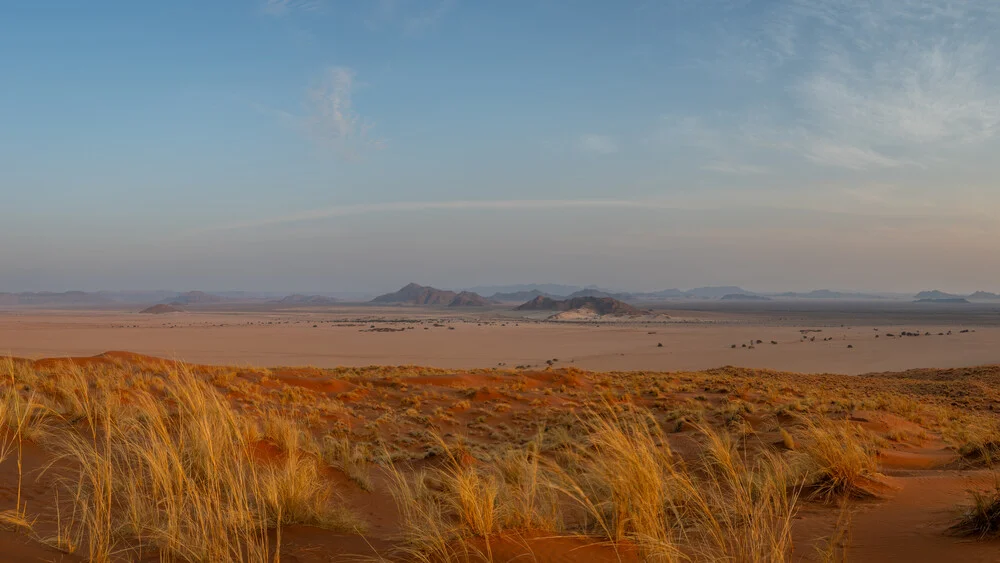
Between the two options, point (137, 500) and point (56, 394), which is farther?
point (56, 394)

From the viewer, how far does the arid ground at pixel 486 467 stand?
4.29 metres

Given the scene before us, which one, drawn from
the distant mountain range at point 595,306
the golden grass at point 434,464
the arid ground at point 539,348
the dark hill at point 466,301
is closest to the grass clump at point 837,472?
the golden grass at point 434,464

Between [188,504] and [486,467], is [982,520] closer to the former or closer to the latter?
[486,467]

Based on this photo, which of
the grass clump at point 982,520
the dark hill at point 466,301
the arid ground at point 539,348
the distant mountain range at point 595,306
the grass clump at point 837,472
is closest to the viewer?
the grass clump at point 982,520

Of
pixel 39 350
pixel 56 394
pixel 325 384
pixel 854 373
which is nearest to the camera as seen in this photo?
pixel 56 394

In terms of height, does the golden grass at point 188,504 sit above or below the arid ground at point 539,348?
above

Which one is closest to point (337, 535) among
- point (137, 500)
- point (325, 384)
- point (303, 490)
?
point (303, 490)

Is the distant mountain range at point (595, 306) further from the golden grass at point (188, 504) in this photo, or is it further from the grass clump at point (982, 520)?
the golden grass at point (188, 504)

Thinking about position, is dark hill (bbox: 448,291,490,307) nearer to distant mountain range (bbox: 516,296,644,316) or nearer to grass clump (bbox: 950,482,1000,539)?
distant mountain range (bbox: 516,296,644,316)

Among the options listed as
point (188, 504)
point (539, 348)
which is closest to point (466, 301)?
point (539, 348)

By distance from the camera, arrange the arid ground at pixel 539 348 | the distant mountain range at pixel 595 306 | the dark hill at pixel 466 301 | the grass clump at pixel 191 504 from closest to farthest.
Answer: the grass clump at pixel 191 504 → the arid ground at pixel 539 348 → the distant mountain range at pixel 595 306 → the dark hill at pixel 466 301

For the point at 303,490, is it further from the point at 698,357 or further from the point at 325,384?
the point at 698,357

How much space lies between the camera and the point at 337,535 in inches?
192

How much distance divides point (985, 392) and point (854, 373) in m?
12.7
